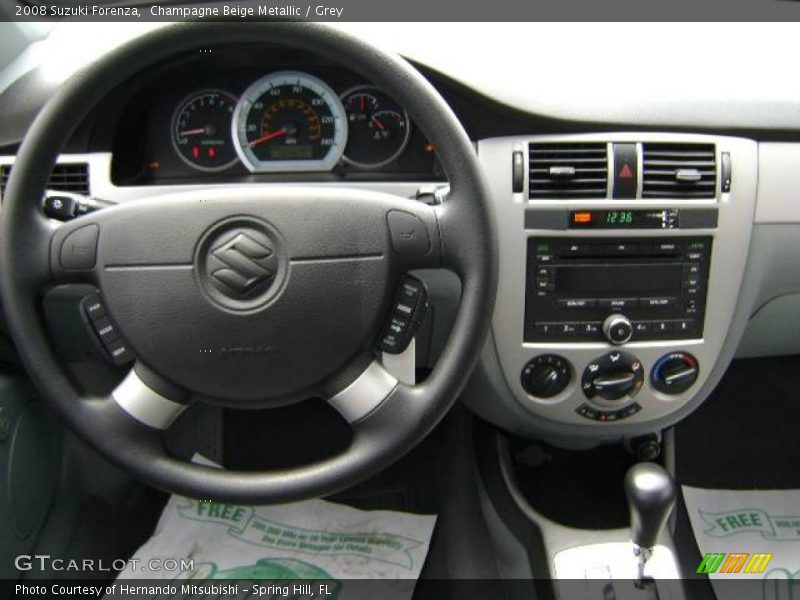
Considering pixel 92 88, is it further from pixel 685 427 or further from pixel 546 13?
pixel 685 427

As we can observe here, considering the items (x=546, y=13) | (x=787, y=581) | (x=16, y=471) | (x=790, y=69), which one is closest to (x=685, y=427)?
(x=787, y=581)

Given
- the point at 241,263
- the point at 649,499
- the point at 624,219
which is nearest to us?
the point at 241,263

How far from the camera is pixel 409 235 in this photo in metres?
0.83

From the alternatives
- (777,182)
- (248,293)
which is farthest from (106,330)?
(777,182)

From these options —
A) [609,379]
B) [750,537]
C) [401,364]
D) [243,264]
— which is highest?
[243,264]

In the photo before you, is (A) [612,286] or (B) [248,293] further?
(A) [612,286]

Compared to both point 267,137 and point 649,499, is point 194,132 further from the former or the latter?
point 649,499

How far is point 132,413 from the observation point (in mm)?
824

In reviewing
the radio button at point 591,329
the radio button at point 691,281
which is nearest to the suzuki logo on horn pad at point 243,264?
the radio button at point 591,329

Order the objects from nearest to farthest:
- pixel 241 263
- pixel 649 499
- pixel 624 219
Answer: pixel 241 263, pixel 649 499, pixel 624 219

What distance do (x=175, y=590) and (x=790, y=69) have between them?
129cm

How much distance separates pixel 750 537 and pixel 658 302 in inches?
22.4

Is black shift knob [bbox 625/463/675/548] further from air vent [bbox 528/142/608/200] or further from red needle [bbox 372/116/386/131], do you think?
red needle [bbox 372/116/386/131]

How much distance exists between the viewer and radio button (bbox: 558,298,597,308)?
1078 millimetres
